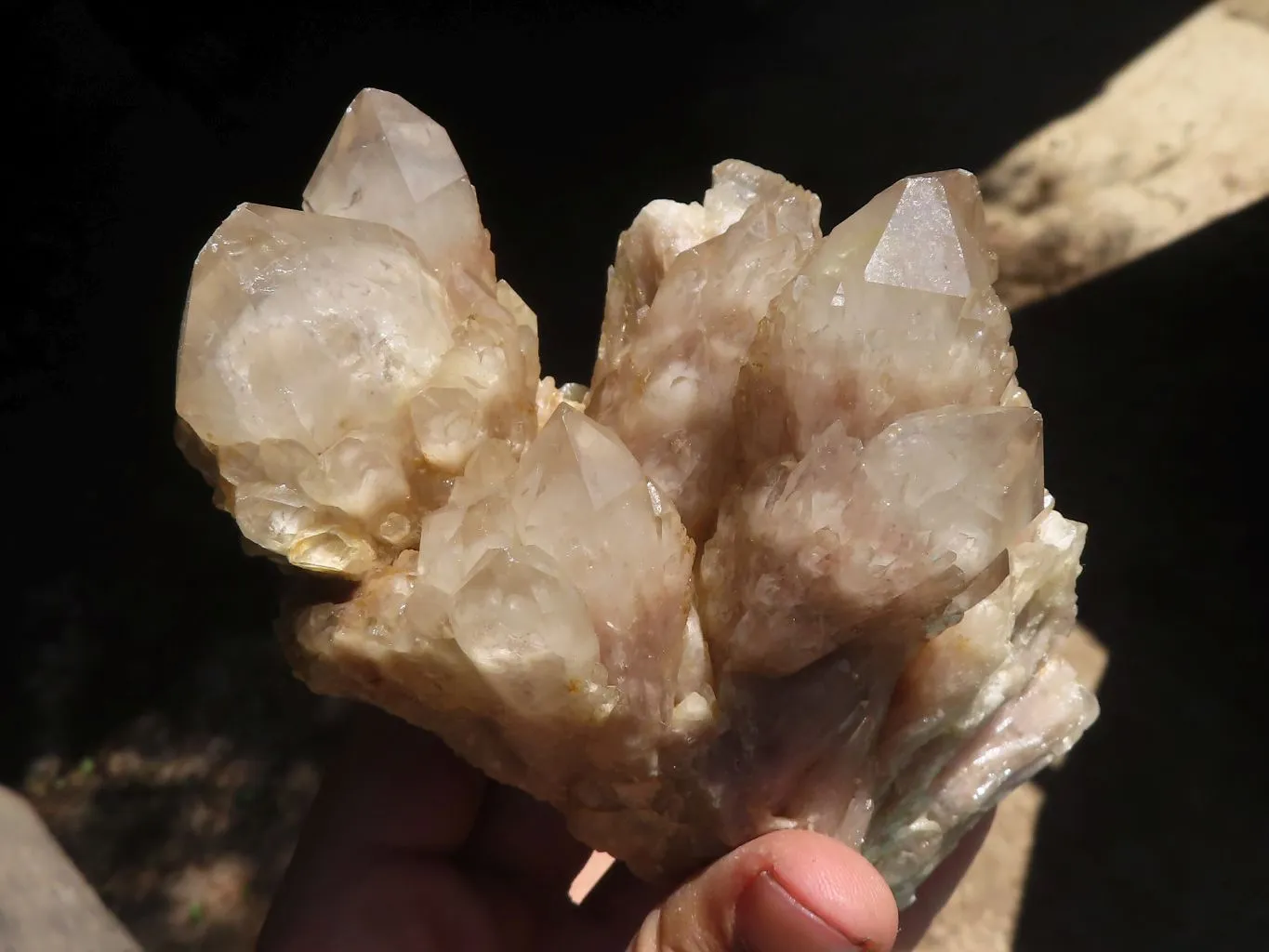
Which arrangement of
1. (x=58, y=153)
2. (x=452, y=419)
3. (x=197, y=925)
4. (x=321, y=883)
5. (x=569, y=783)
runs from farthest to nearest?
(x=58, y=153)
(x=197, y=925)
(x=321, y=883)
(x=569, y=783)
(x=452, y=419)

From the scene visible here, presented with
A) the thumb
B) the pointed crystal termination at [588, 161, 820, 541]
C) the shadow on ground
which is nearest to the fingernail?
the thumb

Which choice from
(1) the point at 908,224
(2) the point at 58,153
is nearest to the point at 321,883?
(1) the point at 908,224

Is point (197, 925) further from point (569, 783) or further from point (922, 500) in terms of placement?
point (922, 500)

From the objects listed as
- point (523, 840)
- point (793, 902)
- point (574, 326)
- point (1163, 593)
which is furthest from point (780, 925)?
point (574, 326)

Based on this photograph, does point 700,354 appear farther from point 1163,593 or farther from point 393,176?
point 1163,593

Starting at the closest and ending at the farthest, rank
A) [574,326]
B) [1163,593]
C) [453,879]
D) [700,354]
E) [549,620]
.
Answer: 1. [549,620]
2. [700,354]
3. [453,879]
4. [1163,593]
5. [574,326]

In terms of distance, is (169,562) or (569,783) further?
(169,562)

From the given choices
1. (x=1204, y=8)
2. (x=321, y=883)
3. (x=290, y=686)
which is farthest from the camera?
(x=1204, y=8)
